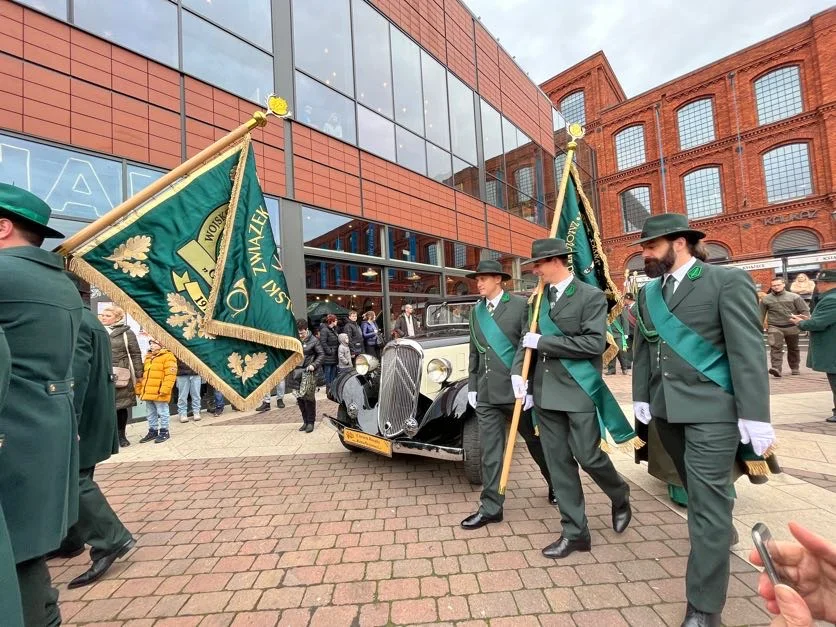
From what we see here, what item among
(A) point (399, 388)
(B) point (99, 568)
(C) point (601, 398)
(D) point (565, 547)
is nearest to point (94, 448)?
(B) point (99, 568)

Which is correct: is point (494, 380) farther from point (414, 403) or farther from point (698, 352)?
point (698, 352)

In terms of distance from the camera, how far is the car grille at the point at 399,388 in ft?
12.9

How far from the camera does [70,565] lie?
2.72 m

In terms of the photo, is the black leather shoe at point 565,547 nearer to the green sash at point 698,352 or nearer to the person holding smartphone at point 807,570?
the green sash at point 698,352

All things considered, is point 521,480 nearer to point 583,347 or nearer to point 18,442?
point 583,347

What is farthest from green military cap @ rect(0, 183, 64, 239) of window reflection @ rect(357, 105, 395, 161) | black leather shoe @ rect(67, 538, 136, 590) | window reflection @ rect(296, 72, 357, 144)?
window reflection @ rect(357, 105, 395, 161)

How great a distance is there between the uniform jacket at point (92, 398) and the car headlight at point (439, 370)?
2583 mm

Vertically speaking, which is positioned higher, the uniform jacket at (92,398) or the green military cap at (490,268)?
the green military cap at (490,268)

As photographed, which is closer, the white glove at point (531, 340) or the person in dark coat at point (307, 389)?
the white glove at point (531, 340)

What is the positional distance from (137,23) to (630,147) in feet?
94.6

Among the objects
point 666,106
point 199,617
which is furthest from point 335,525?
point 666,106

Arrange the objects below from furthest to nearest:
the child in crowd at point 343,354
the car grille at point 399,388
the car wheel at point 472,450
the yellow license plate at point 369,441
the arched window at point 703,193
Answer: the arched window at point 703,193 < the child in crowd at point 343,354 < the car grille at point 399,388 < the yellow license plate at point 369,441 < the car wheel at point 472,450

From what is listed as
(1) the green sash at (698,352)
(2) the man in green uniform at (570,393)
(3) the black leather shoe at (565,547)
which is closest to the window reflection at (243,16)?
A: (2) the man in green uniform at (570,393)

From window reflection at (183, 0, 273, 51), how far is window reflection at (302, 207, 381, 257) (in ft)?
12.9
